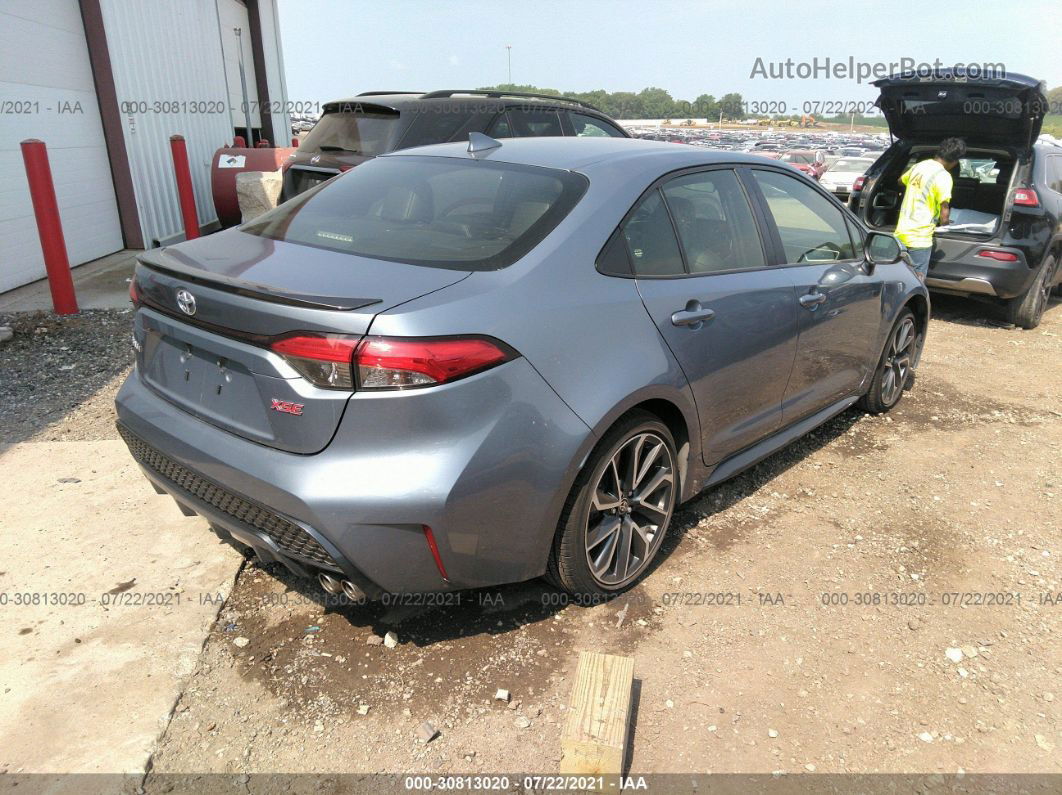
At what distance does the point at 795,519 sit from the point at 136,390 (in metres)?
3.01

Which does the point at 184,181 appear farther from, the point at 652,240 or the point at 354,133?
the point at 652,240

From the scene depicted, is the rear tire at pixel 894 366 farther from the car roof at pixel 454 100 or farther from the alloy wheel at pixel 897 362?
the car roof at pixel 454 100

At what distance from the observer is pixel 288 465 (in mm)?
2355

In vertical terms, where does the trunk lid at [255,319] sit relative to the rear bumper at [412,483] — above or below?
above

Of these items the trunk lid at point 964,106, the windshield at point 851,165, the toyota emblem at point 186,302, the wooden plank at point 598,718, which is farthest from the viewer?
the windshield at point 851,165

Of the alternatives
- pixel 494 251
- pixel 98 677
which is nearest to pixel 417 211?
pixel 494 251

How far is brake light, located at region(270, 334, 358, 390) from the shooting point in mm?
2244

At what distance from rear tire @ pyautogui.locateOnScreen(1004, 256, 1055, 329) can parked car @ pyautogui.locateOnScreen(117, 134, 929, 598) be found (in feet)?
16.9

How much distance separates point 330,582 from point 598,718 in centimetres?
93

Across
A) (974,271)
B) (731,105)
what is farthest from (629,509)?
(731,105)

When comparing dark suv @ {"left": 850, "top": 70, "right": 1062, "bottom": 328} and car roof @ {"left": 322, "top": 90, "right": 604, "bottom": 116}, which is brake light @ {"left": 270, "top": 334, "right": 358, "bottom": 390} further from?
dark suv @ {"left": 850, "top": 70, "right": 1062, "bottom": 328}

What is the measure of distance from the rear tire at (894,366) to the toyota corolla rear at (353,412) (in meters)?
2.92

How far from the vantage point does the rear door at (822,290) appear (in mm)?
3822

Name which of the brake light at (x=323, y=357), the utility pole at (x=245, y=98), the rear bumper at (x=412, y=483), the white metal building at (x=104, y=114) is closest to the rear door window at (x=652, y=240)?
the rear bumper at (x=412, y=483)
